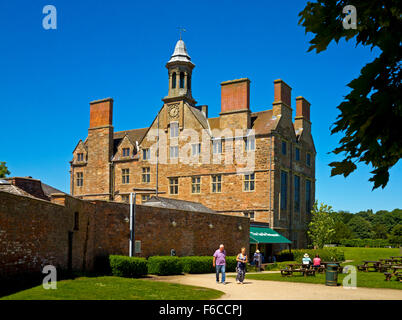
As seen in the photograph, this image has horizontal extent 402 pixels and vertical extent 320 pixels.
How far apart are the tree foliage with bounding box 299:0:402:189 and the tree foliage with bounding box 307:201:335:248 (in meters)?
45.0

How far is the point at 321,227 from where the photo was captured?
158 feet

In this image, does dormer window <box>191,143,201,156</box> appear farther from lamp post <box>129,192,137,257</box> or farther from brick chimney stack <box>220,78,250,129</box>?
lamp post <box>129,192,137,257</box>

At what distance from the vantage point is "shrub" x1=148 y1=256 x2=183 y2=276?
2462 cm

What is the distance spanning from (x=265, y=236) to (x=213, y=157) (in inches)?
398

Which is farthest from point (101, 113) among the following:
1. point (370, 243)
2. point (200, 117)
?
point (370, 243)

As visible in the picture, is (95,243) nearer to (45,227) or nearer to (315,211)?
(45,227)

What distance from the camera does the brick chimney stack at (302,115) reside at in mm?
51750

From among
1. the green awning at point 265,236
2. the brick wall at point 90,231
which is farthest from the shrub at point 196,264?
the green awning at point 265,236

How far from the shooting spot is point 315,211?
5028 centimetres

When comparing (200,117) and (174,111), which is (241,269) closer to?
(200,117)

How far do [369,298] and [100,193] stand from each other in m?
39.9

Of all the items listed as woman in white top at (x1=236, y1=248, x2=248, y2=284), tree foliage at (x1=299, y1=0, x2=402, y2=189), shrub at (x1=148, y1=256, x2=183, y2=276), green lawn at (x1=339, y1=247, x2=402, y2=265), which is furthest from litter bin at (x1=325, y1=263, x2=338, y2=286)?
green lawn at (x1=339, y1=247, x2=402, y2=265)

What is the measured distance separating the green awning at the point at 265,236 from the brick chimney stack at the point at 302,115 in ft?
47.3
